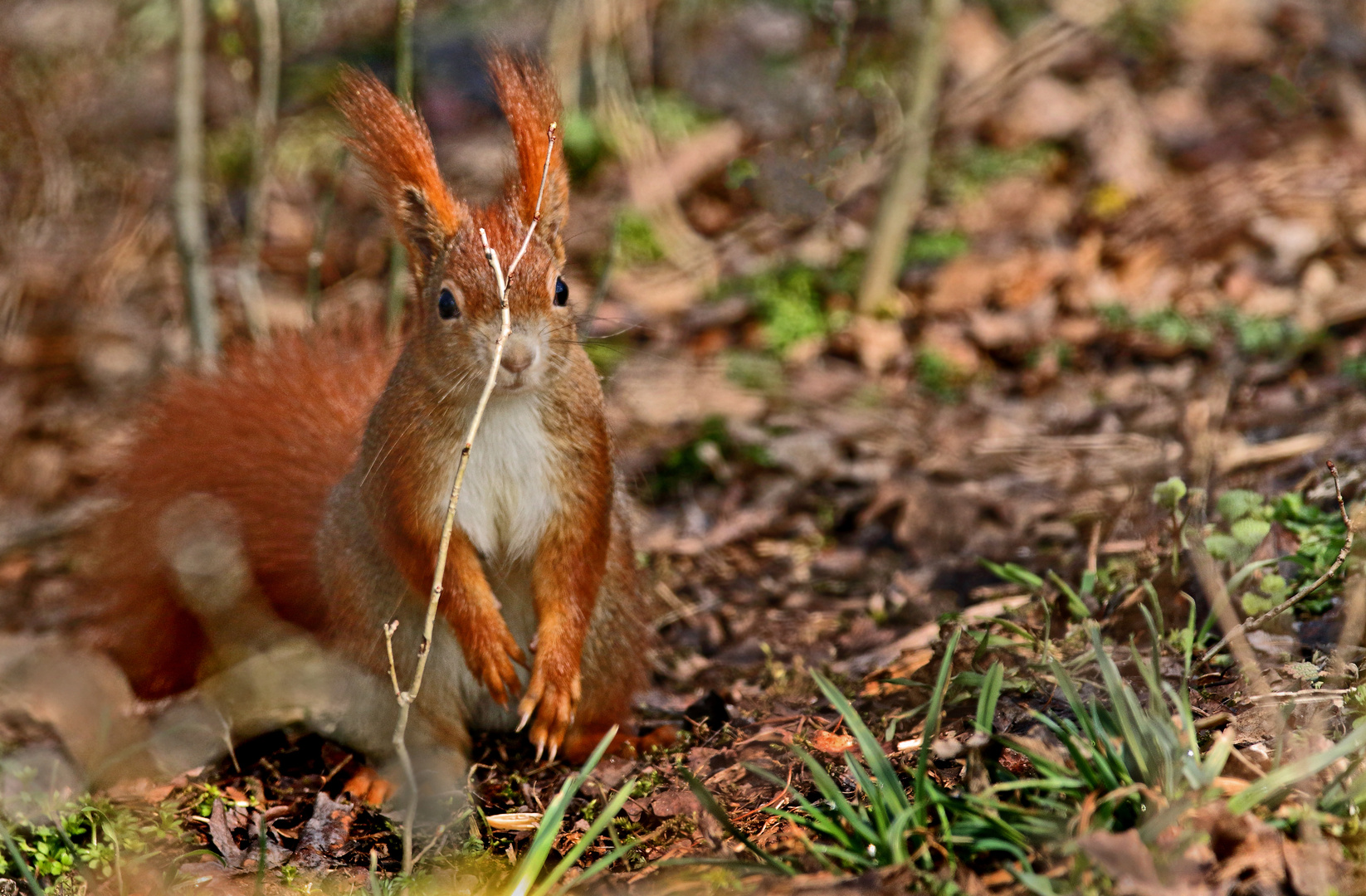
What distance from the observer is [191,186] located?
14.7ft

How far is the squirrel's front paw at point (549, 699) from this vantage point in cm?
275

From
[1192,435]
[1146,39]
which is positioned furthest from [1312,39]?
[1192,435]

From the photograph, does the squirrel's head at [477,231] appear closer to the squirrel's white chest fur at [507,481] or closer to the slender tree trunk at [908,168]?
the squirrel's white chest fur at [507,481]

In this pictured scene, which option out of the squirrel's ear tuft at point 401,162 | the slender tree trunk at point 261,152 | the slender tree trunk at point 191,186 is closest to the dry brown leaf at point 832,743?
the squirrel's ear tuft at point 401,162

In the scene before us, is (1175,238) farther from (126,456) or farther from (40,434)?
(40,434)

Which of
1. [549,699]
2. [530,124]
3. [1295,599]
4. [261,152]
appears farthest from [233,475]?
[1295,599]

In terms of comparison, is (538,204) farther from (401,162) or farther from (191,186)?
(191,186)

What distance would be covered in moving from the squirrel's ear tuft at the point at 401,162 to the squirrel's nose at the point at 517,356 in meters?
0.34

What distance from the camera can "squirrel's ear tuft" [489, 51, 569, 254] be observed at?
248 cm

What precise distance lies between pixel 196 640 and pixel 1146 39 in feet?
18.9

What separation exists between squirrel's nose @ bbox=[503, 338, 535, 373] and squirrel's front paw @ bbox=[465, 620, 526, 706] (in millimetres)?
649

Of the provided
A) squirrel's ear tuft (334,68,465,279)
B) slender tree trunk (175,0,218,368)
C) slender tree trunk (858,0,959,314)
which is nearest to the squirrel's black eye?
squirrel's ear tuft (334,68,465,279)

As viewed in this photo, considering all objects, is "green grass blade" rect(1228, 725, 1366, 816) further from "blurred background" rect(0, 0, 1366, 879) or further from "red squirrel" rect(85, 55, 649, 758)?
"red squirrel" rect(85, 55, 649, 758)

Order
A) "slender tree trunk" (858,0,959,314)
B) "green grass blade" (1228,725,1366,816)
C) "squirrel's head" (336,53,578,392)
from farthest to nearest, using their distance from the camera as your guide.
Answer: "slender tree trunk" (858,0,959,314), "squirrel's head" (336,53,578,392), "green grass blade" (1228,725,1366,816)
